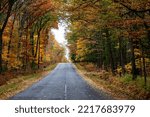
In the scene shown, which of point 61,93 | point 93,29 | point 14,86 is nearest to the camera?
point 61,93

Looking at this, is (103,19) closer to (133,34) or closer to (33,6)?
(133,34)

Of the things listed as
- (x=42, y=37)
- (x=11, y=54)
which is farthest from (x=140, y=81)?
(x=42, y=37)

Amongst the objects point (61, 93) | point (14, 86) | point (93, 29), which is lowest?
point (61, 93)

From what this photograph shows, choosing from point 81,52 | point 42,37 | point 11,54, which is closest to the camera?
point 11,54

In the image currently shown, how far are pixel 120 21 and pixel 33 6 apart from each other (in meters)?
28.6

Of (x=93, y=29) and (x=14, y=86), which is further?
(x=93, y=29)

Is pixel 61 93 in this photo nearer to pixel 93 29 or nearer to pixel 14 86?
pixel 14 86

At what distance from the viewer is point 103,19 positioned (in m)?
25.0

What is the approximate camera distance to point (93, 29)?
124 ft

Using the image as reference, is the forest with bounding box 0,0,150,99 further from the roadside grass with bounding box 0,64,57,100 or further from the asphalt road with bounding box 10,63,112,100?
the asphalt road with bounding box 10,63,112,100

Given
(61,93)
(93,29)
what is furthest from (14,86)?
(93,29)

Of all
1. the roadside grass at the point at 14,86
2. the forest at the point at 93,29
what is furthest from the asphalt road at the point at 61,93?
the forest at the point at 93,29

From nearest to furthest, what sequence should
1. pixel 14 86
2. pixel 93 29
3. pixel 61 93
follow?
1. pixel 61 93
2. pixel 14 86
3. pixel 93 29

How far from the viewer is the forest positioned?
21281 millimetres
